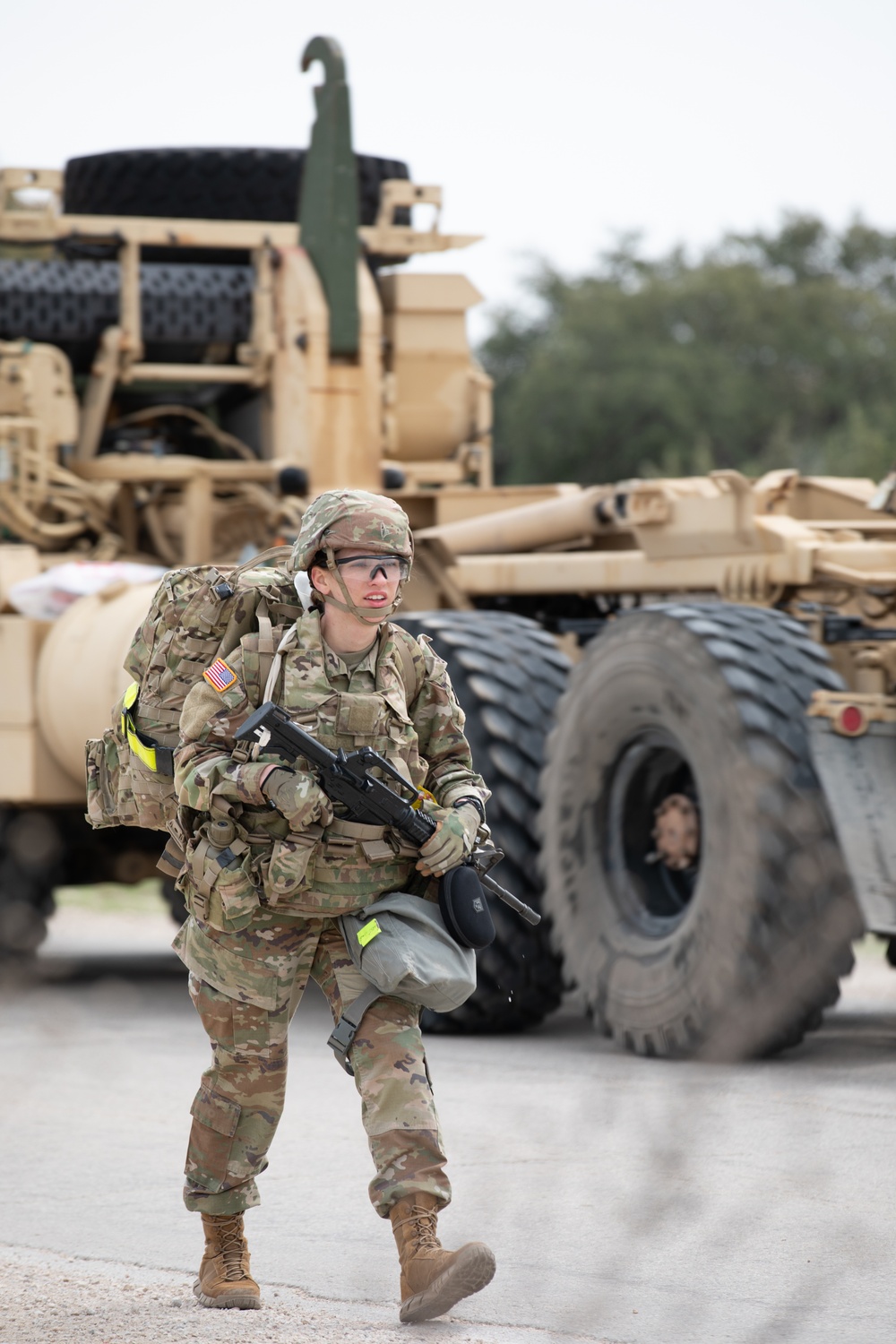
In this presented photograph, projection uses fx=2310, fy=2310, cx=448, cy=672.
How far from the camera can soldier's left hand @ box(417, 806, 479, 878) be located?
448 centimetres

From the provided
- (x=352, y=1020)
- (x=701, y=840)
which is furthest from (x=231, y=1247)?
(x=701, y=840)

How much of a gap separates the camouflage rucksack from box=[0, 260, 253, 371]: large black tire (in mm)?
5702

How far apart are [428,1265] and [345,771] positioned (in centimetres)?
94

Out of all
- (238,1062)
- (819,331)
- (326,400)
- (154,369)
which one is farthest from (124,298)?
(819,331)

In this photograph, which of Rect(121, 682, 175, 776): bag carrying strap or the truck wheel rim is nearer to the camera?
Rect(121, 682, 175, 776): bag carrying strap

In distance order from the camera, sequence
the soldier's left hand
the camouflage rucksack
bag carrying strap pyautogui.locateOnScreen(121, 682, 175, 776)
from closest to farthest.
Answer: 1. the soldier's left hand
2. the camouflage rucksack
3. bag carrying strap pyautogui.locateOnScreen(121, 682, 175, 776)

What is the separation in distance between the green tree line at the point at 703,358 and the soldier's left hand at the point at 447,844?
3160 cm

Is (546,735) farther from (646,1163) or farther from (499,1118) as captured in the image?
(646,1163)

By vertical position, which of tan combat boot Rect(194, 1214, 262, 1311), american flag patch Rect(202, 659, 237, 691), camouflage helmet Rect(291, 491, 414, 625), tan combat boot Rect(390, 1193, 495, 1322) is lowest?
tan combat boot Rect(194, 1214, 262, 1311)

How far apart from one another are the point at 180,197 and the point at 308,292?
3.83 ft

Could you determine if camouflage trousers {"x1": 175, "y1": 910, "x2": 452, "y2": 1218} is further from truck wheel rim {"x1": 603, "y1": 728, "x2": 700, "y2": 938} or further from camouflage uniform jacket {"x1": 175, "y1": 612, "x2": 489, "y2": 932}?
truck wheel rim {"x1": 603, "y1": 728, "x2": 700, "y2": 938}

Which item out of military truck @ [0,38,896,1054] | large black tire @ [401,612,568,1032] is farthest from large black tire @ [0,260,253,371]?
large black tire @ [401,612,568,1032]

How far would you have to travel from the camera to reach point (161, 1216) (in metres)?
5.38

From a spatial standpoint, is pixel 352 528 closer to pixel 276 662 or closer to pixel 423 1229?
pixel 276 662
